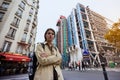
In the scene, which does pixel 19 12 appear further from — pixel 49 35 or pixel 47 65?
pixel 47 65

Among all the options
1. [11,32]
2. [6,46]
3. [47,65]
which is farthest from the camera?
[11,32]

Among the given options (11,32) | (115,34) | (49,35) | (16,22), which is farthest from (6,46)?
(115,34)

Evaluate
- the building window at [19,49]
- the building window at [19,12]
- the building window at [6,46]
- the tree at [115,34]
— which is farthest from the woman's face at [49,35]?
the tree at [115,34]

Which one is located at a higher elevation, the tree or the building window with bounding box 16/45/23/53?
the tree

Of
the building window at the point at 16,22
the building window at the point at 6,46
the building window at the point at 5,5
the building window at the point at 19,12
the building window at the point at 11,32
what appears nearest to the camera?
the building window at the point at 6,46

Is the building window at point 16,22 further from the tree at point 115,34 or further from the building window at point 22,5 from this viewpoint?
the tree at point 115,34

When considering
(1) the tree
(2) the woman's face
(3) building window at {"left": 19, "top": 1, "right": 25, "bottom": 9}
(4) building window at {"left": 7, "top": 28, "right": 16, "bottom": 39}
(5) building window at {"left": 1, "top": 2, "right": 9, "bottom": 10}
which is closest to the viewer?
(2) the woman's face

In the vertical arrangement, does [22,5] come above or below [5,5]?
above

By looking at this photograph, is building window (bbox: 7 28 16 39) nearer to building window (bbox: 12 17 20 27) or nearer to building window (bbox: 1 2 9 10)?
building window (bbox: 12 17 20 27)

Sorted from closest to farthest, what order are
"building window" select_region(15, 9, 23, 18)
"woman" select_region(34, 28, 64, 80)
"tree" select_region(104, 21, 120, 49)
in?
"woman" select_region(34, 28, 64, 80)
"building window" select_region(15, 9, 23, 18)
"tree" select_region(104, 21, 120, 49)

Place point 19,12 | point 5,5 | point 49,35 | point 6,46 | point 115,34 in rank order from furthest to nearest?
point 115,34
point 19,12
point 5,5
point 6,46
point 49,35

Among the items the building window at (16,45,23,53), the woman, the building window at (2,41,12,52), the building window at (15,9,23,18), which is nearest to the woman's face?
the woman

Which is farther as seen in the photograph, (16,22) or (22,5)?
(22,5)

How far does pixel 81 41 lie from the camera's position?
4303cm
